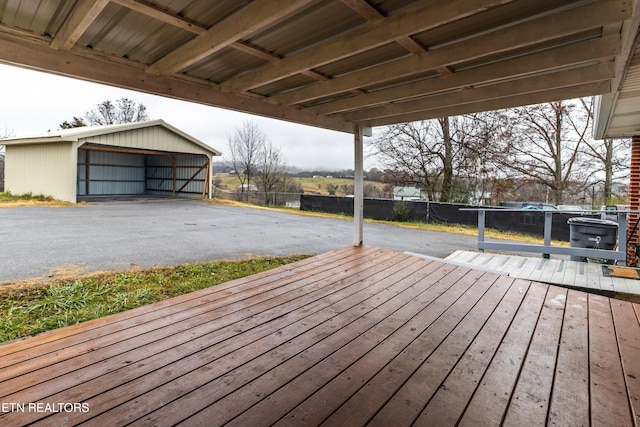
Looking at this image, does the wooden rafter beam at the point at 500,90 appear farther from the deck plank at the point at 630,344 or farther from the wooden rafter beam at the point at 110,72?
the deck plank at the point at 630,344

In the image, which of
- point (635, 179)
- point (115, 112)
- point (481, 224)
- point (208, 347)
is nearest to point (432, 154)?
point (635, 179)

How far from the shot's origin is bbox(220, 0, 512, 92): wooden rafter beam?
73.4 inches

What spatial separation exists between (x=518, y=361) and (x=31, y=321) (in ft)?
12.0

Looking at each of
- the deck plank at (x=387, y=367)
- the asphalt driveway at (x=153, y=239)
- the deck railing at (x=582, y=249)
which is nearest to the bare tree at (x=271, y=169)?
the asphalt driveway at (x=153, y=239)

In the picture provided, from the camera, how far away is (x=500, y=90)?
10.6 ft

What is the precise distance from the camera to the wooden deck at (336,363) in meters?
1.49

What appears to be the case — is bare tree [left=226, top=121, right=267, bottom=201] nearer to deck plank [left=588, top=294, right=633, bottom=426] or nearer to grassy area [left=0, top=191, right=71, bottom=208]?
grassy area [left=0, top=191, right=71, bottom=208]

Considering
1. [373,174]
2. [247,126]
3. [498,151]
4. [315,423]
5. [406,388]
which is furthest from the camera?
[247,126]

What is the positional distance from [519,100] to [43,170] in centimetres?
1627

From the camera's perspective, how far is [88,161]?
15.5m

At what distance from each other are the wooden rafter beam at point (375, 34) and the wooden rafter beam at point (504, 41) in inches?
21.4

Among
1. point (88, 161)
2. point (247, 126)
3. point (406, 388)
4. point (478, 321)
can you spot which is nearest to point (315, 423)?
point (406, 388)

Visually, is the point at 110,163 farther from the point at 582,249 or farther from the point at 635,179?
the point at 635,179

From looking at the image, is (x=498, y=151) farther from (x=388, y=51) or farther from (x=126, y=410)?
(x=126, y=410)
